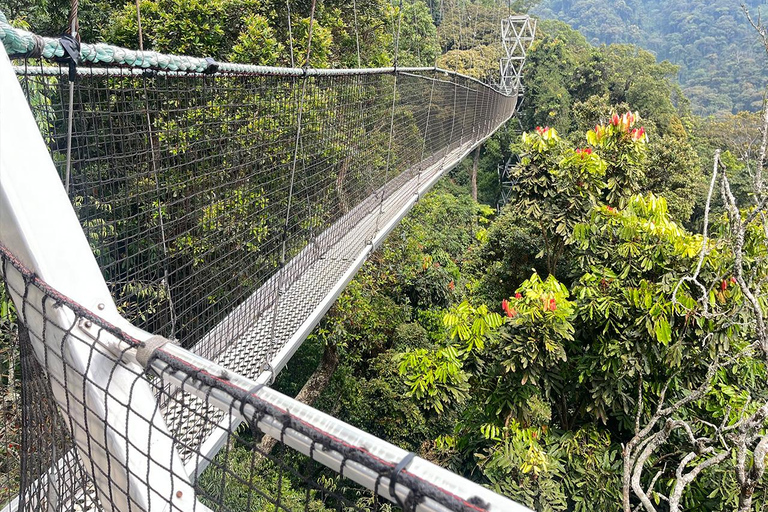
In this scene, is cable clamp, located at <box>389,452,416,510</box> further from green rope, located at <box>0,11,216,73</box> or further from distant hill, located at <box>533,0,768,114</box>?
distant hill, located at <box>533,0,768,114</box>

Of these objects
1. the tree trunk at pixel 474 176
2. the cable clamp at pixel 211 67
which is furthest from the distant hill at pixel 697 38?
the cable clamp at pixel 211 67

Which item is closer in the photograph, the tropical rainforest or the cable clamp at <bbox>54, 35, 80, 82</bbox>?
the cable clamp at <bbox>54, 35, 80, 82</bbox>

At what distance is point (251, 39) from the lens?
3867mm

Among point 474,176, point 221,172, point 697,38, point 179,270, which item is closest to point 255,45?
point 221,172

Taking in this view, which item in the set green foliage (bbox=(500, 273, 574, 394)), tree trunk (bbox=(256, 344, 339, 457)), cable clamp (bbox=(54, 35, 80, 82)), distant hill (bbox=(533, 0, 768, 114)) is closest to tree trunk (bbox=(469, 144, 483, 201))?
distant hill (bbox=(533, 0, 768, 114))

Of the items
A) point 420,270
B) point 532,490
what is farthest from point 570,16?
Answer: point 532,490

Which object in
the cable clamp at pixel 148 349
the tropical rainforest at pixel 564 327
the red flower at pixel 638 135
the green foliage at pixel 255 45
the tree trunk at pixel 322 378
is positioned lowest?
the tree trunk at pixel 322 378

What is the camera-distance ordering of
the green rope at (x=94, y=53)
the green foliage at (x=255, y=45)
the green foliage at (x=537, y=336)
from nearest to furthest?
the green rope at (x=94, y=53), the green foliage at (x=537, y=336), the green foliage at (x=255, y=45)

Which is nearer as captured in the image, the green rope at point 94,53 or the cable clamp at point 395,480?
the cable clamp at point 395,480

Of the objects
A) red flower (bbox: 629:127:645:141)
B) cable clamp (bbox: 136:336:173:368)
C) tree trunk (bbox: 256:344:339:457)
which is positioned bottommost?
tree trunk (bbox: 256:344:339:457)

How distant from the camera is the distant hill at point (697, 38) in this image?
1056 inches

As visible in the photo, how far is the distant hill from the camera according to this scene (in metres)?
26.8

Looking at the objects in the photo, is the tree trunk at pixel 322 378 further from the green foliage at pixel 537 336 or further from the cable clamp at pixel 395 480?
the cable clamp at pixel 395 480

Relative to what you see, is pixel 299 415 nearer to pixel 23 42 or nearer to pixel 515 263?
pixel 23 42
